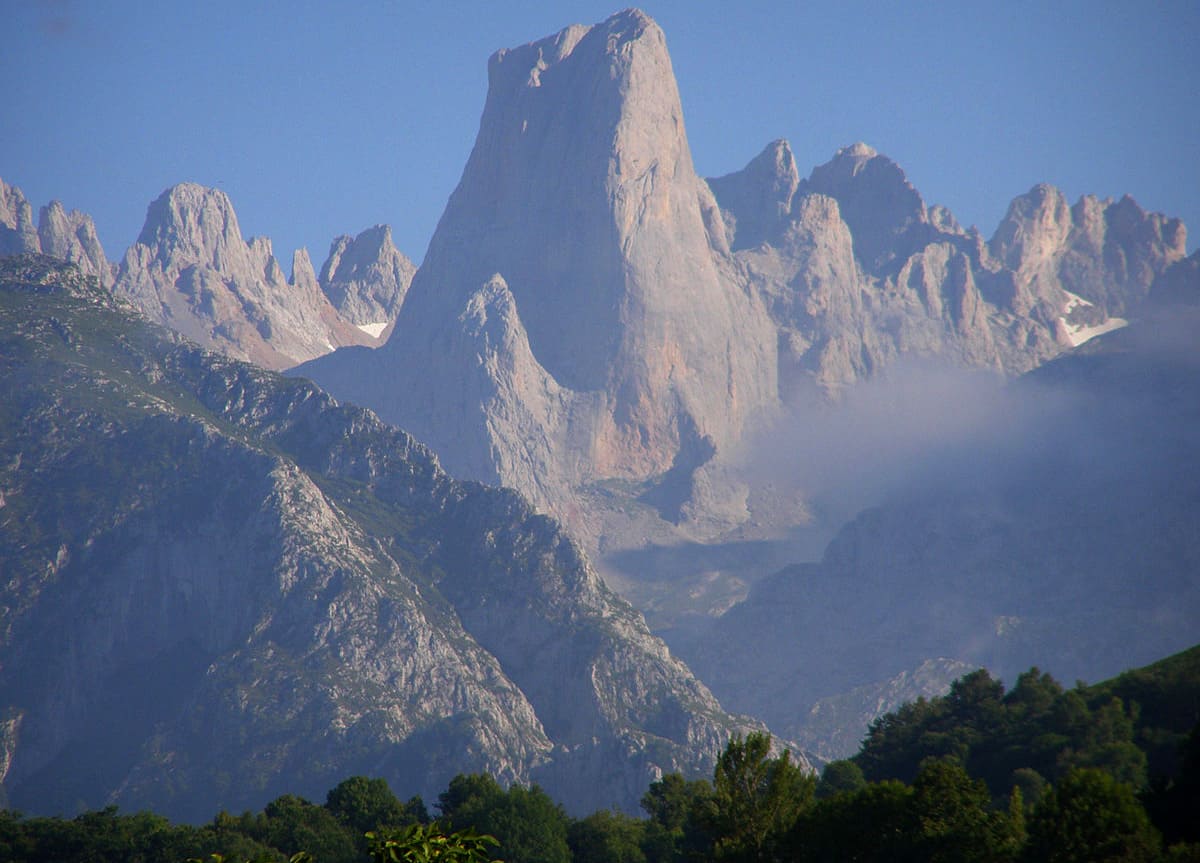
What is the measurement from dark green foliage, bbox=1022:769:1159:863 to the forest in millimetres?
72

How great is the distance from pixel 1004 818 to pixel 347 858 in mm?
56880

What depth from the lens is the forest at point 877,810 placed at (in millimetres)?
60812

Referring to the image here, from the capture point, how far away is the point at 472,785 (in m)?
129

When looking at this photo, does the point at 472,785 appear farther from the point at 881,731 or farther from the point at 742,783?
the point at 742,783

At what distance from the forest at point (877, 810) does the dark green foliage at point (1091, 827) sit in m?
0.07

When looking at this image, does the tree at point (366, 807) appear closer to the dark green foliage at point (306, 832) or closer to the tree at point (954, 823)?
the dark green foliage at point (306, 832)

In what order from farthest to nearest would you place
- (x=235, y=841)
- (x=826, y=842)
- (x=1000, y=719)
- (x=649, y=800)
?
(x=649, y=800), (x=1000, y=719), (x=235, y=841), (x=826, y=842)

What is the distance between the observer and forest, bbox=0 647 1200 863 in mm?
60812

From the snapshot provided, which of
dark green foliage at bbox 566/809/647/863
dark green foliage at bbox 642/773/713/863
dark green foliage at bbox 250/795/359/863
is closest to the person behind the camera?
dark green foliage at bbox 642/773/713/863

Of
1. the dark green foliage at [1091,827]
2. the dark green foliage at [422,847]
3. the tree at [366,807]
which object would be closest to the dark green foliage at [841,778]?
the tree at [366,807]

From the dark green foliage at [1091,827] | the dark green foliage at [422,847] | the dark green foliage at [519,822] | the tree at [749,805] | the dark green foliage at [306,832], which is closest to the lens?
the dark green foliage at [422,847]

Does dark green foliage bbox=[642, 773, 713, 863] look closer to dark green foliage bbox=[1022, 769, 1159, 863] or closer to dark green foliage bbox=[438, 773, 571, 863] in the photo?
dark green foliage bbox=[438, 773, 571, 863]

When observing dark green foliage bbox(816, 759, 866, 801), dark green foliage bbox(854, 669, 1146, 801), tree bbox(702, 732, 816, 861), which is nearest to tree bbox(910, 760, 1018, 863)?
tree bbox(702, 732, 816, 861)

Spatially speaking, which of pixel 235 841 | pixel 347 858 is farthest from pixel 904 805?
pixel 235 841
